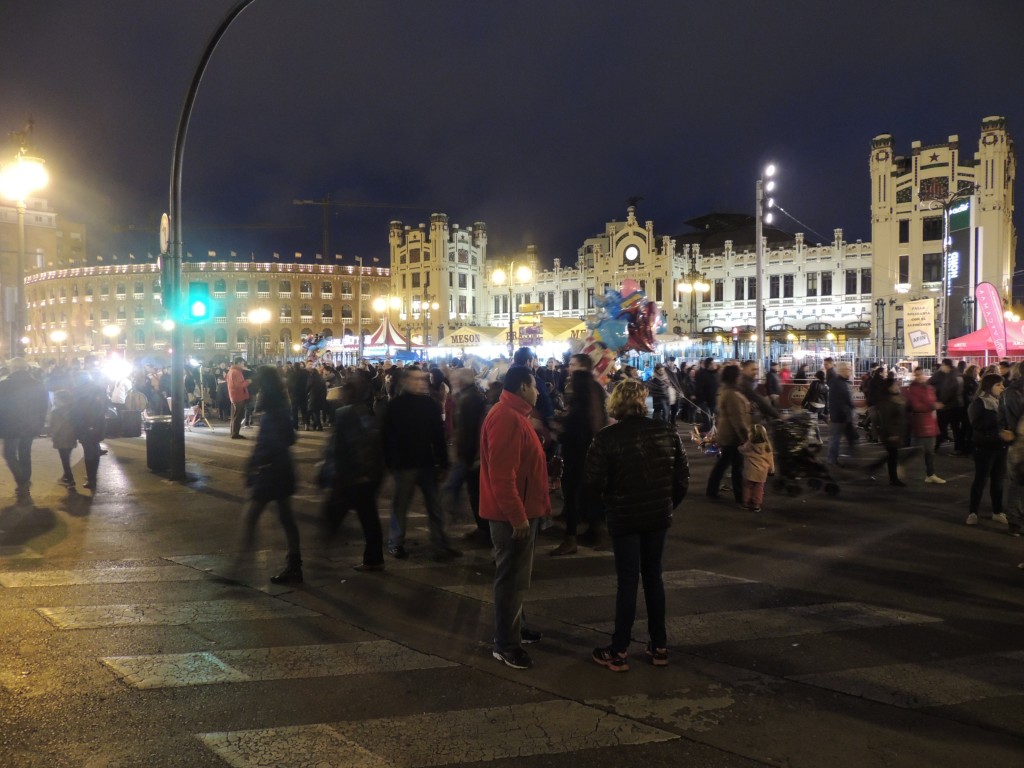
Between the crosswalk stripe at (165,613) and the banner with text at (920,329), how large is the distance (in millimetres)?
20291

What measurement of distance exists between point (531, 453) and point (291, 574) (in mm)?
2932

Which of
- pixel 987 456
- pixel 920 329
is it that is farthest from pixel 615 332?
pixel 987 456

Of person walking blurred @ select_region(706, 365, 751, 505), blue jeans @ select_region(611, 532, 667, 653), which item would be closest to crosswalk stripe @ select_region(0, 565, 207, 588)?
blue jeans @ select_region(611, 532, 667, 653)

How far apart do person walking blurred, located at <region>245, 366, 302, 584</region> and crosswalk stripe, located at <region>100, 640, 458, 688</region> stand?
5.03 ft

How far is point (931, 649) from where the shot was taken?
4977 millimetres

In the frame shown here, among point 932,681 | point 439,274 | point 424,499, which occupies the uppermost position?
point 439,274

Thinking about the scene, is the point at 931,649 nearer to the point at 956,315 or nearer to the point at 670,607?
the point at 670,607

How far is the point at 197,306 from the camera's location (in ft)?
39.0

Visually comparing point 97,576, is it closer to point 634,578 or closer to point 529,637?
point 529,637

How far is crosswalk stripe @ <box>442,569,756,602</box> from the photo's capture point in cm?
618

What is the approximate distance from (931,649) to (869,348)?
30.3m

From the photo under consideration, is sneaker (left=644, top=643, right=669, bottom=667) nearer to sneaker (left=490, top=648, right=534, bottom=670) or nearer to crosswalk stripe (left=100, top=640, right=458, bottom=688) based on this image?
sneaker (left=490, top=648, right=534, bottom=670)

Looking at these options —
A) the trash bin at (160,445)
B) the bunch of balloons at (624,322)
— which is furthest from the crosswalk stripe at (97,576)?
the bunch of balloons at (624,322)

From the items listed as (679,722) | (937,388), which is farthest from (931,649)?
(937,388)
